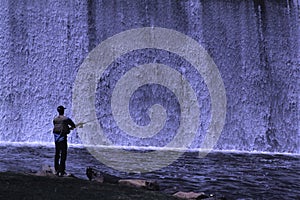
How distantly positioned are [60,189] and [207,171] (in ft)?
16.6

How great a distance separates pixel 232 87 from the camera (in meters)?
17.8

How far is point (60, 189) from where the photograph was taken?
20.9 ft

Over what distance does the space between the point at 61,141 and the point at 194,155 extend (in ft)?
24.6

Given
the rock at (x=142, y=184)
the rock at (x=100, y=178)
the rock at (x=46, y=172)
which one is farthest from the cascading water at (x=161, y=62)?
the rock at (x=142, y=184)

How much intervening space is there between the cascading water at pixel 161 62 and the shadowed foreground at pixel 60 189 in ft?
26.3

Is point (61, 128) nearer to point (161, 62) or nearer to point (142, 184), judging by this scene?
point (142, 184)

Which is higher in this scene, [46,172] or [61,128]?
[61,128]

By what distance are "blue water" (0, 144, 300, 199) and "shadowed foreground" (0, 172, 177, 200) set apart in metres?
1.06

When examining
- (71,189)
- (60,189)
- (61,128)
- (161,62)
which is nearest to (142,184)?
(71,189)

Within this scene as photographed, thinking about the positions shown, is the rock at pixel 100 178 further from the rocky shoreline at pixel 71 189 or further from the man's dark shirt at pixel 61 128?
the man's dark shirt at pixel 61 128

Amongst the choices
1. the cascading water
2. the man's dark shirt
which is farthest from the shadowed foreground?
the cascading water

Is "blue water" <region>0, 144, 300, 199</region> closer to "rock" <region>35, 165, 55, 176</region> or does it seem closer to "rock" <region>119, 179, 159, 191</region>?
"rock" <region>119, 179, 159, 191</region>

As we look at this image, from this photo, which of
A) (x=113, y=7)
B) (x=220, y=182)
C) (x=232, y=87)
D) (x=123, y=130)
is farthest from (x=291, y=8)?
(x=220, y=182)

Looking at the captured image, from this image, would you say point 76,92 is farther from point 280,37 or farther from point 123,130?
point 280,37
